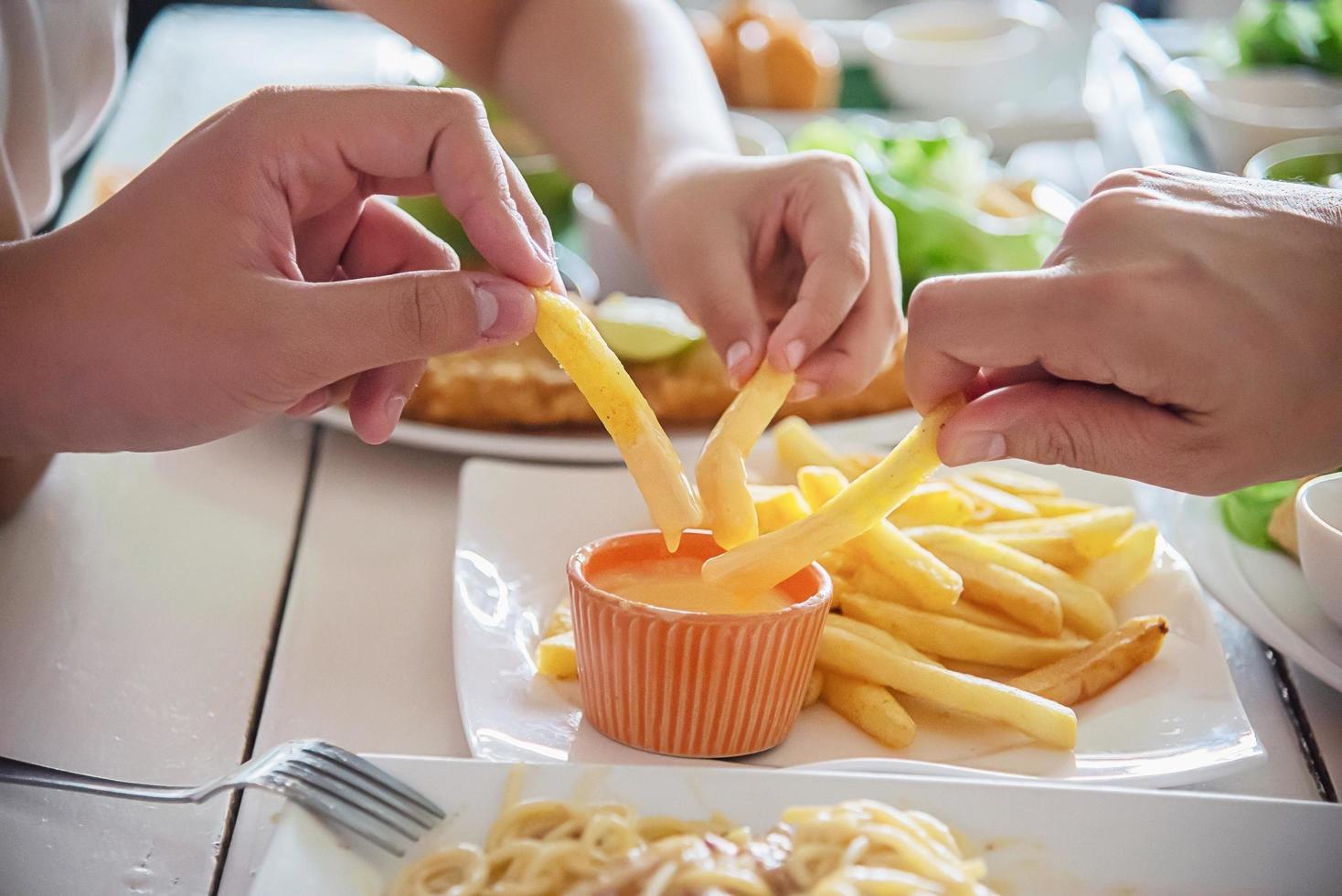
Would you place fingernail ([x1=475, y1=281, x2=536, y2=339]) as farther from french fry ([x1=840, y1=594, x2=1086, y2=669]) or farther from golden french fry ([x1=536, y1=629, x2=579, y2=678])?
french fry ([x1=840, y1=594, x2=1086, y2=669])

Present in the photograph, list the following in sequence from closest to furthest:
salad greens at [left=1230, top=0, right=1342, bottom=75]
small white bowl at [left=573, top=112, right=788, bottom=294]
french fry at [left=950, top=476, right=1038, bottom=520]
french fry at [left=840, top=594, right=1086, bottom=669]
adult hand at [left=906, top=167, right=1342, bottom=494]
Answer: adult hand at [left=906, top=167, right=1342, bottom=494]
french fry at [left=840, top=594, right=1086, bottom=669]
french fry at [left=950, top=476, right=1038, bottom=520]
small white bowl at [left=573, top=112, right=788, bottom=294]
salad greens at [left=1230, top=0, right=1342, bottom=75]

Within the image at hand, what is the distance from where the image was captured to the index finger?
1.41 meters

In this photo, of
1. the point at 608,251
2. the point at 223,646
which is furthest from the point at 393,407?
the point at 608,251

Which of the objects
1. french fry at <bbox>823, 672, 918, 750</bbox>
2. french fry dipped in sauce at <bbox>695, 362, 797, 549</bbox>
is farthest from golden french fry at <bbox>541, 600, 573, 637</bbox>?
french fry at <bbox>823, 672, 918, 750</bbox>

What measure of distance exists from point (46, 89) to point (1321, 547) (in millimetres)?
2005

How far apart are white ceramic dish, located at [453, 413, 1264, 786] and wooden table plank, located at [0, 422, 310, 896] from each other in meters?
0.29

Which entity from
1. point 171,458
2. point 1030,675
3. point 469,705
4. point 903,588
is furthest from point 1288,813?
point 171,458

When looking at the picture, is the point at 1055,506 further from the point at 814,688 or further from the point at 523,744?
the point at 523,744

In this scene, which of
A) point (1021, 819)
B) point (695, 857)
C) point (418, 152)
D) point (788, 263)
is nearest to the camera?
point (695, 857)

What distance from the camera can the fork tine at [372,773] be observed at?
1137 millimetres

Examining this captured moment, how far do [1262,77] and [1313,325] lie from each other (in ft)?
8.92

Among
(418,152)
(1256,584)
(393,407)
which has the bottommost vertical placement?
(1256,584)

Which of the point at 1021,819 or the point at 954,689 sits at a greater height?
the point at 1021,819

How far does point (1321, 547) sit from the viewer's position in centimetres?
165
